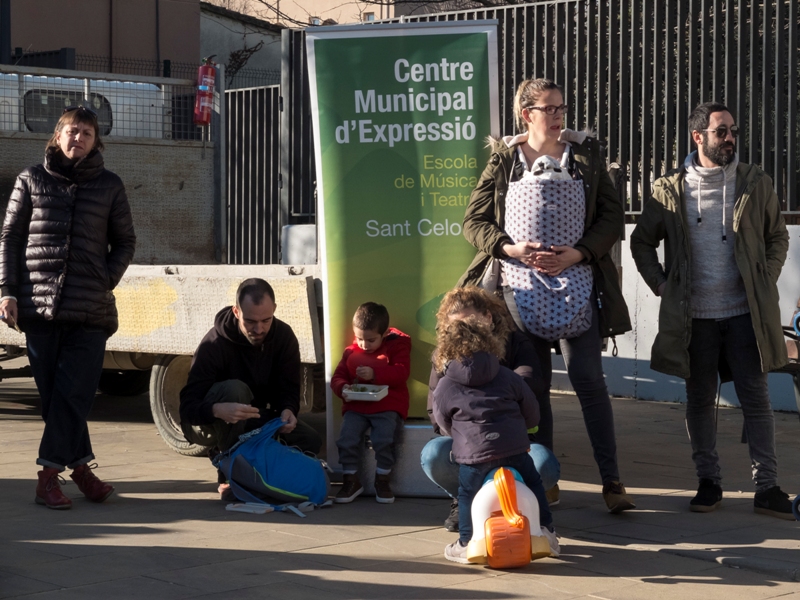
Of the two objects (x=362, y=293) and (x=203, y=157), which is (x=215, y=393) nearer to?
→ (x=362, y=293)

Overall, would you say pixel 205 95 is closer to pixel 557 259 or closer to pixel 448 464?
pixel 557 259

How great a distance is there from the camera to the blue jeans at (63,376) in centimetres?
554

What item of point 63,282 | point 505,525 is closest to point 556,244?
point 505,525

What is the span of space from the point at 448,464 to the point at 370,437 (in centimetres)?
92

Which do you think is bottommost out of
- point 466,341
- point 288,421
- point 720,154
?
point 288,421

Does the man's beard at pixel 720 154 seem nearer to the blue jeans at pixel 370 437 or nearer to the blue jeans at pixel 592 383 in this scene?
the blue jeans at pixel 592 383

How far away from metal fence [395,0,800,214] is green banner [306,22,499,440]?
13.9 ft

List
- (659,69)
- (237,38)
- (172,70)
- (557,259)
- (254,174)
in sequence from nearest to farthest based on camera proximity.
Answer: (557,259) → (659,69) → (254,174) → (172,70) → (237,38)

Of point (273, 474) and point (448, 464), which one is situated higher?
point (448, 464)

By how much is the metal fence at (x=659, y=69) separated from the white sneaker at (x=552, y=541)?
5.46m

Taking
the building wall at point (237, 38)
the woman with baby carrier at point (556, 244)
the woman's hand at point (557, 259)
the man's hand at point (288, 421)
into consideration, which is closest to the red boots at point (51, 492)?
the man's hand at point (288, 421)

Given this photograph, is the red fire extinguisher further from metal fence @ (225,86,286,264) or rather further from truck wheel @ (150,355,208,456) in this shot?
metal fence @ (225,86,286,264)

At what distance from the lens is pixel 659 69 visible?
10062 millimetres

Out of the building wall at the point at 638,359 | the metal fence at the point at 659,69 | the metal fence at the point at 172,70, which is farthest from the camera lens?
the metal fence at the point at 172,70
